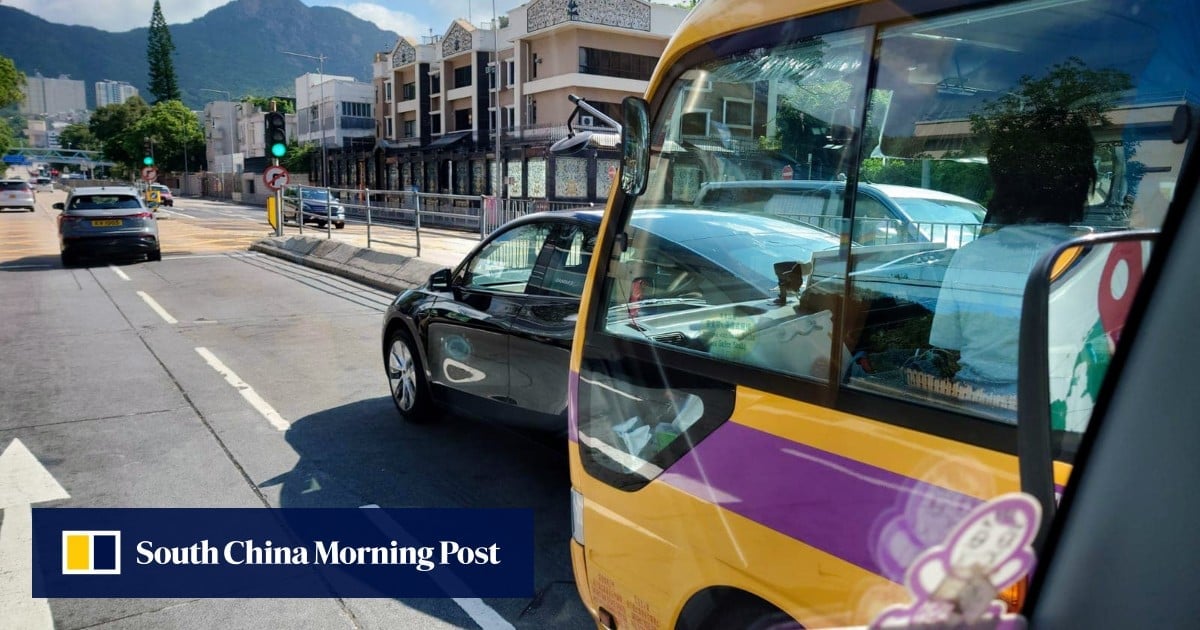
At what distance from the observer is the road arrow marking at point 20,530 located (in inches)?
134

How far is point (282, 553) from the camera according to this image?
3.93m

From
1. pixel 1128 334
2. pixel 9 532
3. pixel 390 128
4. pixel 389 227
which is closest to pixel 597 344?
pixel 1128 334

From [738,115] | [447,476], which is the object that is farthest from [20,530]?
[738,115]

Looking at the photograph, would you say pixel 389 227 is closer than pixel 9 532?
No

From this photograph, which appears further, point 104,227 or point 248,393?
point 104,227

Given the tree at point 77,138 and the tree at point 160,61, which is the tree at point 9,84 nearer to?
the tree at point 160,61

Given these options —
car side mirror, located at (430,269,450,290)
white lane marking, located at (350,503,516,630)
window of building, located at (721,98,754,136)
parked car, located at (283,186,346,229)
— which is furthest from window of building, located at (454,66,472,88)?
window of building, located at (721,98,754,136)

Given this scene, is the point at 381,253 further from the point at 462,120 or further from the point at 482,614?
the point at 462,120

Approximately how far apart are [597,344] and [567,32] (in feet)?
145

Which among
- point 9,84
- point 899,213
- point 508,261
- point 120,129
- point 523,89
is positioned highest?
point 120,129

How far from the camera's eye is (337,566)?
382 centimetres

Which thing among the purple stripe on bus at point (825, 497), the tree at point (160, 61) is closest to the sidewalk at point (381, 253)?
the purple stripe on bus at point (825, 497)

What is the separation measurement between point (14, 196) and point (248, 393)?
4520 centimetres

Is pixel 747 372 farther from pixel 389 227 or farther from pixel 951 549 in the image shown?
pixel 389 227
